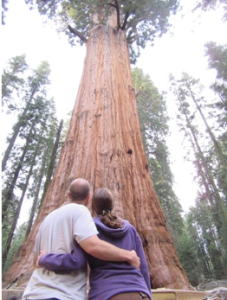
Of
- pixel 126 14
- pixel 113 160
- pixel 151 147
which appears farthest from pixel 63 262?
pixel 151 147

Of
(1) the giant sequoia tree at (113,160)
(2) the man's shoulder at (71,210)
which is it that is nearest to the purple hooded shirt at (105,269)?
(2) the man's shoulder at (71,210)

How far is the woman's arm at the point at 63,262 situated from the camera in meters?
1.38

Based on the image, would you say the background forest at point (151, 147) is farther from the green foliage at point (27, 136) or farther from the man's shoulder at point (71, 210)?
the man's shoulder at point (71, 210)

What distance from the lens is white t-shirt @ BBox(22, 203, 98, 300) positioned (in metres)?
1.32

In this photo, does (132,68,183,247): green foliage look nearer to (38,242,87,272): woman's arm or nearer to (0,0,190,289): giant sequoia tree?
(0,0,190,289): giant sequoia tree

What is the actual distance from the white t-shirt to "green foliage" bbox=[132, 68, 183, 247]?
434 inches

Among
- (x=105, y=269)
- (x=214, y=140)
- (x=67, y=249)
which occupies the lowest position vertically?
(x=105, y=269)

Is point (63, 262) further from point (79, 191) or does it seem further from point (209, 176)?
point (209, 176)

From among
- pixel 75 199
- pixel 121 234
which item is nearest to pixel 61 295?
pixel 121 234

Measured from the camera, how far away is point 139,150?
3.91 m

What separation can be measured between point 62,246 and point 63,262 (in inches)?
5.0

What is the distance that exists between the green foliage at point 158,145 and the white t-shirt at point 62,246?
11029 mm

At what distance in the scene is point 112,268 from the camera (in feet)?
4.81

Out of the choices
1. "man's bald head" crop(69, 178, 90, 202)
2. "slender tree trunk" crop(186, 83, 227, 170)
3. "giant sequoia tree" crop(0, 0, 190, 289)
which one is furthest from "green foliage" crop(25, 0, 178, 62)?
"slender tree trunk" crop(186, 83, 227, 170)
